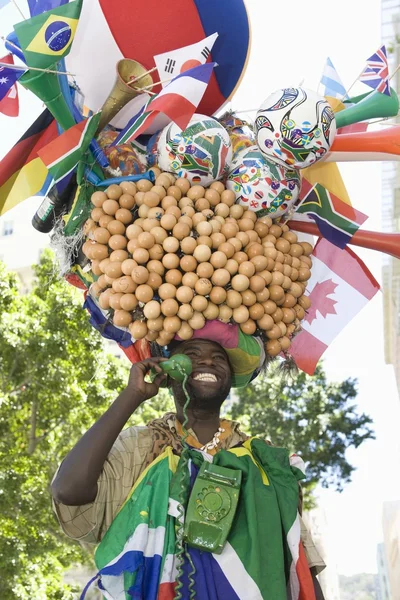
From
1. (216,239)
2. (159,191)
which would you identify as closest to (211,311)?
(216,239)

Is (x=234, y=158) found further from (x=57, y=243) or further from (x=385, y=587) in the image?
(x=385, y=587)

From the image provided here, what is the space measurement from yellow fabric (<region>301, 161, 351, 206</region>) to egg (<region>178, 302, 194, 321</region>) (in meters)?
0.99

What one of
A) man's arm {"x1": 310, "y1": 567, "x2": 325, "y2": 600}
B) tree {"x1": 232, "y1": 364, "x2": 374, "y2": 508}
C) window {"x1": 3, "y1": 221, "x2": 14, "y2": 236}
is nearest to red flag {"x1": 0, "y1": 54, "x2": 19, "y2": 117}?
man's arm {"x1": 310, "y1": 567, "x2": 325, "y2": 600}

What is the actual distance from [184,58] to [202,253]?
3.10 ft

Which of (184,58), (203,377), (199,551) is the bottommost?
(199,551)

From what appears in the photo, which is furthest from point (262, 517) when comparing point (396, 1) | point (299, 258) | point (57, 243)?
Result: point (396, 1)

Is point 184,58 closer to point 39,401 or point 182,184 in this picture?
point 182,184

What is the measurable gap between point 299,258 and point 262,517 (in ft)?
3.47

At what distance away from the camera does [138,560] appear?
2.29m

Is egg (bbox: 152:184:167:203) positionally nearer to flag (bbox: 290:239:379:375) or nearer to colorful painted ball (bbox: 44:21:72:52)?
colorful painted ball (bbox: 44:21:72:52)

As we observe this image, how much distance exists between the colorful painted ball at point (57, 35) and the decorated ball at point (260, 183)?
0.81 meters

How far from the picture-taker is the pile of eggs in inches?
99.0

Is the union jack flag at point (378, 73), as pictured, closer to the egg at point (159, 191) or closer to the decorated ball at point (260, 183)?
the decorated ball at point (260, 183)

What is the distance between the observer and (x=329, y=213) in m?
3.04
